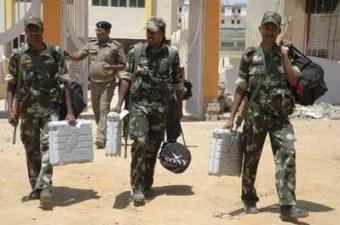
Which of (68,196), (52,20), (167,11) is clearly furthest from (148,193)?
(167,11)

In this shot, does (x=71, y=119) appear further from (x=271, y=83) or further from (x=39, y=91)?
(x=271, y=83)

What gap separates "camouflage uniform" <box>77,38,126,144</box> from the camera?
325 inches

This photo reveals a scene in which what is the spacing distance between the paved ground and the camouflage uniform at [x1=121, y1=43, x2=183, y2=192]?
460 mm

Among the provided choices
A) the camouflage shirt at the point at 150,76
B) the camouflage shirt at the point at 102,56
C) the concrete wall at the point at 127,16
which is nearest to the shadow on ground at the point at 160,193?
the camouflage shirt at the point at 150,76

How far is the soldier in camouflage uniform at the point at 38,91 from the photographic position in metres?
5.23

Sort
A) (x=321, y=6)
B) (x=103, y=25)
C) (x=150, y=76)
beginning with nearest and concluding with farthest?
(x=150, y=76)
(x=103, y=25)
(x=321, y=6)

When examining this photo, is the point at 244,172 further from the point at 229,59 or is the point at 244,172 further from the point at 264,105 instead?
the point at 229,59

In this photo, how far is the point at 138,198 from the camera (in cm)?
528

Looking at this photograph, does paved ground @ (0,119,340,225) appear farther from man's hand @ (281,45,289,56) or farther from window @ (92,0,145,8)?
window @ (92,0,145,8)

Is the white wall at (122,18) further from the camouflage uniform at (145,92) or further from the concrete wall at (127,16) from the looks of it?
the camouflage uniform at (145,92)

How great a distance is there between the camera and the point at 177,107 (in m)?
5.59

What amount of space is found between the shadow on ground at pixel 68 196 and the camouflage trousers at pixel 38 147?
237 millimetres

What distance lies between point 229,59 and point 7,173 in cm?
1956

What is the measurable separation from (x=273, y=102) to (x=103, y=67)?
3945mm
